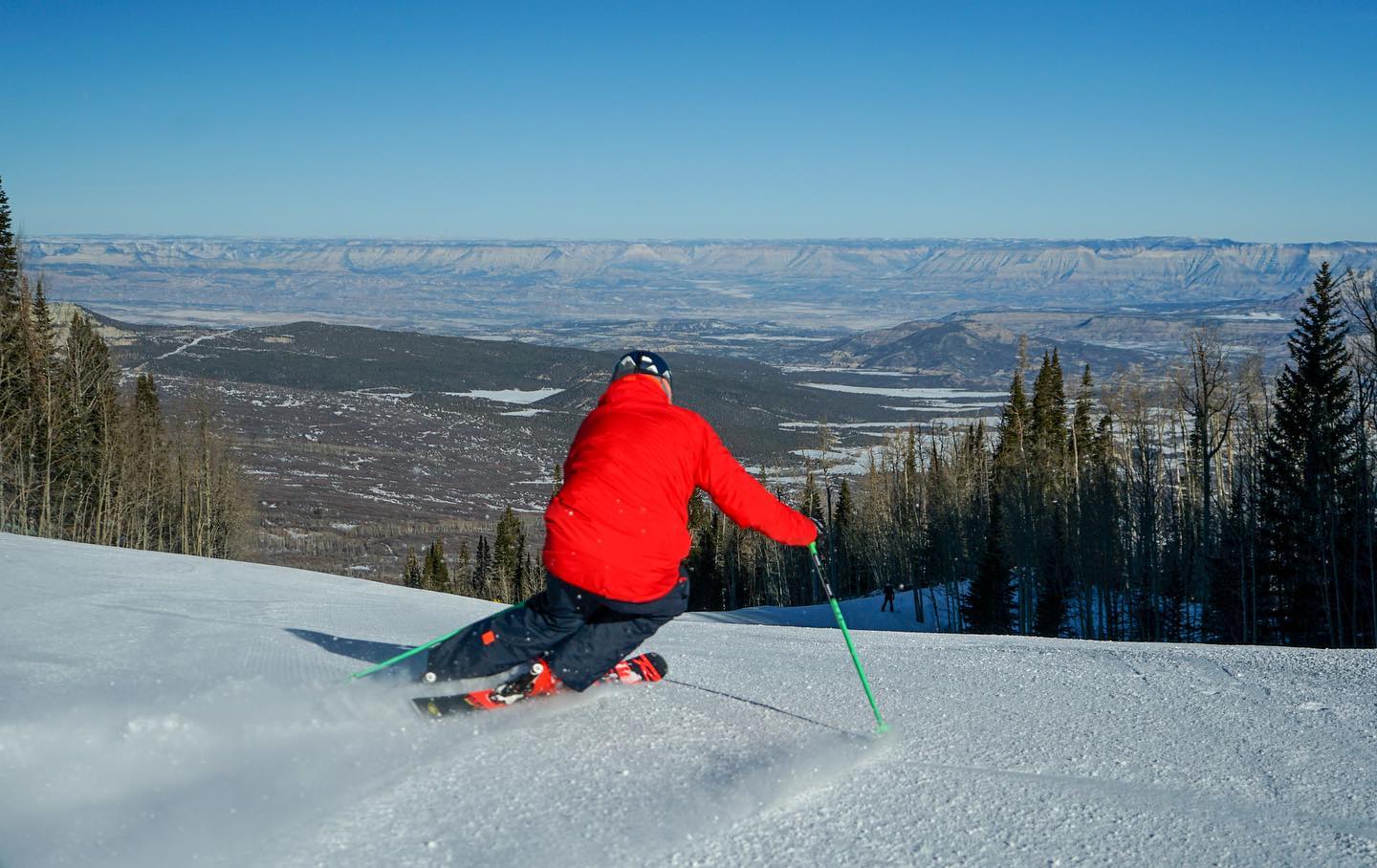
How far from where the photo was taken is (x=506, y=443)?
543 feet

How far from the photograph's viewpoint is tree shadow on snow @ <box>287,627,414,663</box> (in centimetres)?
555

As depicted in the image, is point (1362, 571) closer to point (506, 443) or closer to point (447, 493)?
point (447, 493)

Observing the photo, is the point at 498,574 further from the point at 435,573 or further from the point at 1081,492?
the point at 1081,492

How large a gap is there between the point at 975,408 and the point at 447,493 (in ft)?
343

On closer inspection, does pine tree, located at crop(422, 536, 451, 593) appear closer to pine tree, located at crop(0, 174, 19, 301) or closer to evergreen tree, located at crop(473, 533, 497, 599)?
evergreen tree, located at crop(473, 533, 497, 599)

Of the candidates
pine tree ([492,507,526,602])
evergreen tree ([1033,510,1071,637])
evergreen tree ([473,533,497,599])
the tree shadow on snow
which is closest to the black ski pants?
the tree shadow on snow

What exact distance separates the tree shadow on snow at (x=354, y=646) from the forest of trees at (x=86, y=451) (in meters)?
24.0

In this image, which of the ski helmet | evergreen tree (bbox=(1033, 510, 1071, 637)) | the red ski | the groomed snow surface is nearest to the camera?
the groomed snow surface

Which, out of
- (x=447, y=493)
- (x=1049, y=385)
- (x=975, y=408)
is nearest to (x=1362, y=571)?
(x=1049, y=385)

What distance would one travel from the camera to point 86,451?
115 ft

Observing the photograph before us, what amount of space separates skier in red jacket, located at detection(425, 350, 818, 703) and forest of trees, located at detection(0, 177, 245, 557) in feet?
86.3

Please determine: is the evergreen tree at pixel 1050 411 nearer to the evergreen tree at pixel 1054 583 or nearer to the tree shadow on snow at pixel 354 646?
the evergreen tree at pixel 1054 583

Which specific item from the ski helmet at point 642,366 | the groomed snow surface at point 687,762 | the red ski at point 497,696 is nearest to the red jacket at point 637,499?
the ski helmet at point 642,366

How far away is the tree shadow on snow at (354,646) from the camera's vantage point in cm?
555
